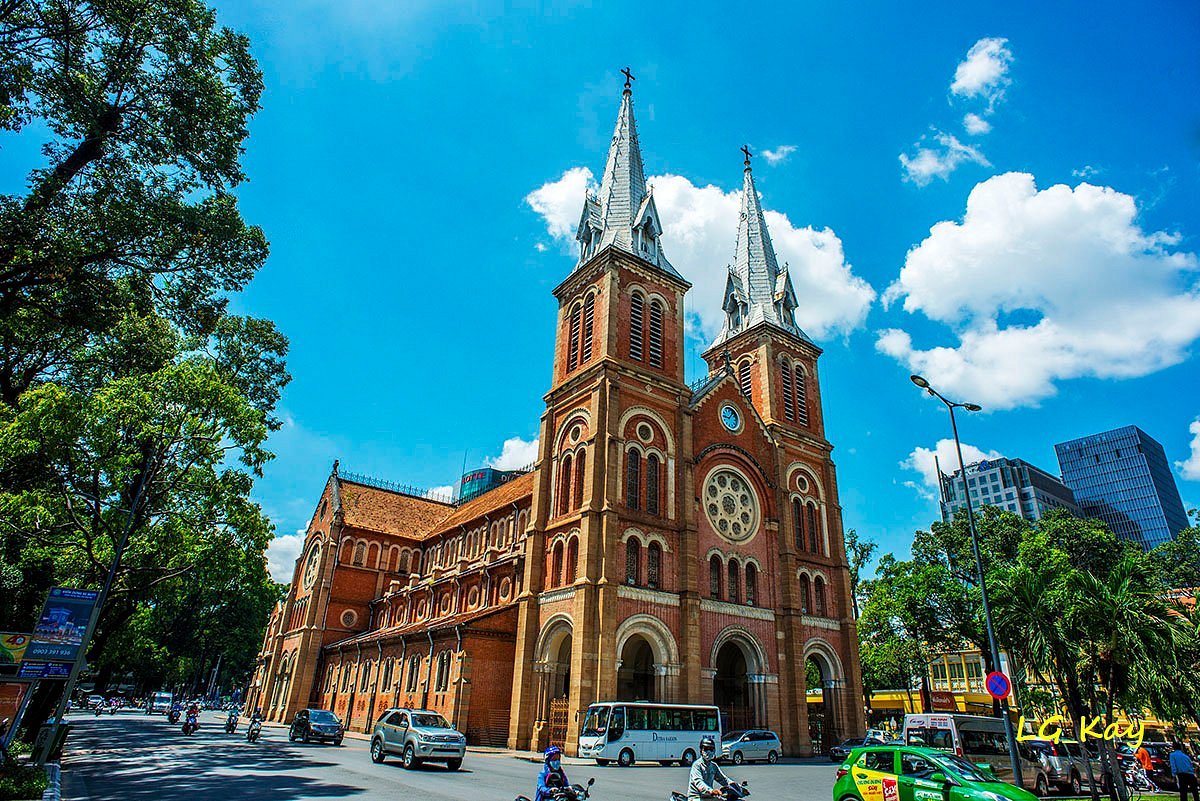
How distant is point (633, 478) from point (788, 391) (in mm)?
15572

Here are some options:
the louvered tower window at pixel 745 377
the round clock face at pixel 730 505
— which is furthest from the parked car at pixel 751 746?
the louvered tower window at pixel 745 377

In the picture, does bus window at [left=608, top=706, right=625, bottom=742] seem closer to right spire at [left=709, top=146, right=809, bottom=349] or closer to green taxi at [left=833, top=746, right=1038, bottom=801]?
green taxi at [left=833, top=746, right=1038, bottom=801]

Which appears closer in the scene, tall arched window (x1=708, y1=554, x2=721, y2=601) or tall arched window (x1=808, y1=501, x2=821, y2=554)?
tall arched window (x1=708, y1=554, x2=721, y2=601)

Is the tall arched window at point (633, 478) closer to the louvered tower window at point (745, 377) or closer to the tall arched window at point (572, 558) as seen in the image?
the tall arched window at point (572, 558)

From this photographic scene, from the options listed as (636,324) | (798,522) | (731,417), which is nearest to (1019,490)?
(798,522)

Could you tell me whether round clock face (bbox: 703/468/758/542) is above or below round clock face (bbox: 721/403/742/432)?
below

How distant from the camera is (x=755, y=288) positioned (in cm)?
4678

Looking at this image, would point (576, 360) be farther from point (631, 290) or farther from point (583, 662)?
point (583, 662)

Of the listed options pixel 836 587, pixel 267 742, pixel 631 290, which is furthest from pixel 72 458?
pixel 836 587

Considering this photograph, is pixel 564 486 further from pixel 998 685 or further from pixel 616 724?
pixel 998 685

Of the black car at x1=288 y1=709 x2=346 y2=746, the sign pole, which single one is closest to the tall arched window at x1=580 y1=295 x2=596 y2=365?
the black car at x1=288 y1=709 x2=346 y2=746

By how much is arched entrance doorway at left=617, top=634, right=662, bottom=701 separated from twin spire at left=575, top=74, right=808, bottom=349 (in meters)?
20.3

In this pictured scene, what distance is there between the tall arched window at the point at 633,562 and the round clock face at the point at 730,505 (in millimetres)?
5257

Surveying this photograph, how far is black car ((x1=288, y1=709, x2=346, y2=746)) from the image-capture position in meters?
28.4
